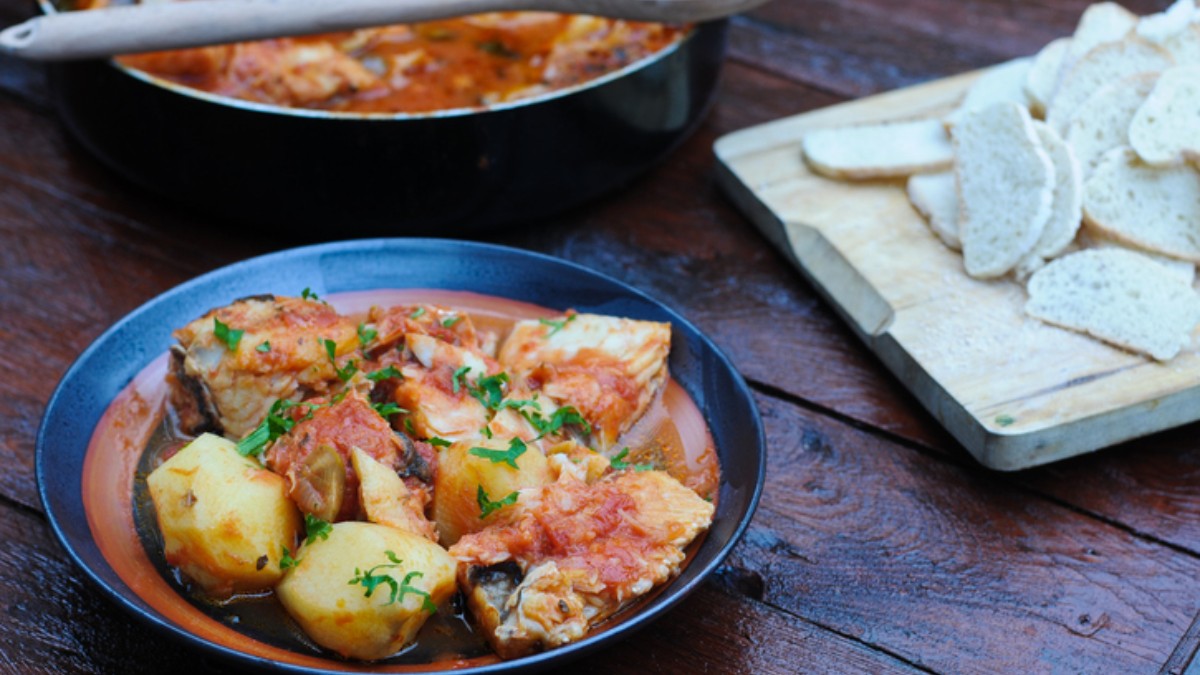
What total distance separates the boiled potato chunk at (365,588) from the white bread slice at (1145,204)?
157 centimetres

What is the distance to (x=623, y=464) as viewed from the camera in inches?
71.6

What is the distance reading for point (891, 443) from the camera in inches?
86.2

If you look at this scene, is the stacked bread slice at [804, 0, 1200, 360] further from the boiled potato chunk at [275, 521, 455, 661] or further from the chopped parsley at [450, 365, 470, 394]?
the boiled potato chunk at [275, 521, 455, 661]

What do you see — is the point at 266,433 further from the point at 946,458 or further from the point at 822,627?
the point at 946,458

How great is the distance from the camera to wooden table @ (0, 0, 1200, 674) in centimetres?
178

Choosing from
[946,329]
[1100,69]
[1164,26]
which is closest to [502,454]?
[946,329]

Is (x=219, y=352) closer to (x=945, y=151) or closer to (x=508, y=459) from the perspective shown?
(x=508, y=459)

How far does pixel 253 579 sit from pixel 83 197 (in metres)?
1.53

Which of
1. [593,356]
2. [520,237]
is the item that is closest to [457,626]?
[593,356]

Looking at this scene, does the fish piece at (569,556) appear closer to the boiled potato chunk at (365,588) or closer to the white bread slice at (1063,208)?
the boiled potato chunk at (365,588)

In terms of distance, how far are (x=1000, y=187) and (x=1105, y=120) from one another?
301 millimetres

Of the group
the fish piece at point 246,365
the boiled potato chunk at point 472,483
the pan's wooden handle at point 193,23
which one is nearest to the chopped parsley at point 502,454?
the boiled potato chunk at point 472,483

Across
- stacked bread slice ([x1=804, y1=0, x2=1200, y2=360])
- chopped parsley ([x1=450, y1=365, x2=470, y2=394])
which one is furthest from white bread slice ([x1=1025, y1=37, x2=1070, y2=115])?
chopped parsley ([x1=450, y1=365, x2=470, y2=394])

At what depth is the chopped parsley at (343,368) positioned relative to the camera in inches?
71.0
